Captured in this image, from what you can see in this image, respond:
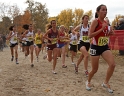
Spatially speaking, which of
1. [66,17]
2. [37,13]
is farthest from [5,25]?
[66,17]

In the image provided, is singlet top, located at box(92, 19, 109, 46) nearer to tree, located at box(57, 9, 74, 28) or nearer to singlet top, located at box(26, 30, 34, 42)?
singlet top, located at box(26, 30, 34, 42)

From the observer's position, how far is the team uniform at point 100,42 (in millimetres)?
5309

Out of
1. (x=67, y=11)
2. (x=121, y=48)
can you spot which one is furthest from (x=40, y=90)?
(x=67, y=11)

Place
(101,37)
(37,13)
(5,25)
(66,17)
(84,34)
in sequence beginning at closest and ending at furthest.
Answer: (101,37)
(84,34)
(5,25)
(37,13)
(66,17)

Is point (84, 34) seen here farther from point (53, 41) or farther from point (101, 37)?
point (101, 37)

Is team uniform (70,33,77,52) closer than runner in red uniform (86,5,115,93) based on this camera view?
No

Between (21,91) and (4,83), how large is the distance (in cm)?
106

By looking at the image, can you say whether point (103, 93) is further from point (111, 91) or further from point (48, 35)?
point (48, 35)

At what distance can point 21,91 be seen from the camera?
5.71 meters

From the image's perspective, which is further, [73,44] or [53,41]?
[73,44]

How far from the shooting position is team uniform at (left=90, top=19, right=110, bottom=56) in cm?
531

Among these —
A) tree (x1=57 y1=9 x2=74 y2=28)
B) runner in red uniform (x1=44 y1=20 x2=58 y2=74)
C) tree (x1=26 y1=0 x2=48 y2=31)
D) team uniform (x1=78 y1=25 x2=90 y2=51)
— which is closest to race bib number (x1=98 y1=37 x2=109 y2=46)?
team uniform (x1=78 y1=25 x2=90 y2=51)

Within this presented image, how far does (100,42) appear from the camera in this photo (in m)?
5.35

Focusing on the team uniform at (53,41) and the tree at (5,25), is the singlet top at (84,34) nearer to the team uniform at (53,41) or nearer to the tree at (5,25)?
the team uniform at (53,41)
